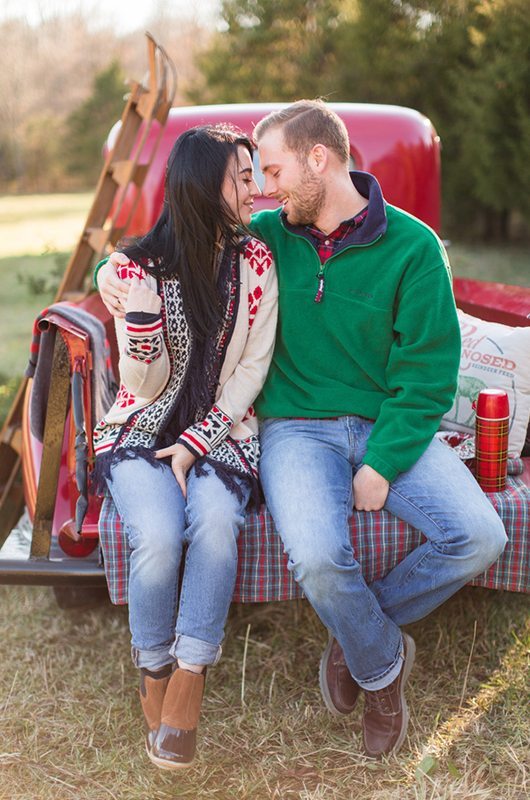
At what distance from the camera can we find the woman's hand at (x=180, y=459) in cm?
239

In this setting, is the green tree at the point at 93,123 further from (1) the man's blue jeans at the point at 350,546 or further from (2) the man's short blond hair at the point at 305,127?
(1) the man's blue jeans at the point at 350,546

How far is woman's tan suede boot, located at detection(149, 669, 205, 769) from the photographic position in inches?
85.9

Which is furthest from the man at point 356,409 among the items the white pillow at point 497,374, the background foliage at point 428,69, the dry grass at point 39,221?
the dry grass at point 39,221

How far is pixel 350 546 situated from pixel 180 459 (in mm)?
515

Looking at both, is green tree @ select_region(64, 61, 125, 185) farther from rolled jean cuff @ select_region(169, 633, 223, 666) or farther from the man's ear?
rolled jean cuff @ select_region(169, 633, 223, 666)

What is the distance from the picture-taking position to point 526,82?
27.3 ft

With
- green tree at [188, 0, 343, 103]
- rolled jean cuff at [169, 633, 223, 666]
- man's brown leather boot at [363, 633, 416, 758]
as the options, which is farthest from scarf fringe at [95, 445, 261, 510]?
green tree at [188, 0, 343, 103]

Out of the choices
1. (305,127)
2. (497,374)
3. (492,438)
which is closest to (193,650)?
(492,438)

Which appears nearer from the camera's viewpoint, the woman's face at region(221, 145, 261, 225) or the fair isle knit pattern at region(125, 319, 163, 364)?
the fair isle knit pattern at region(125, 319, 163, 364)

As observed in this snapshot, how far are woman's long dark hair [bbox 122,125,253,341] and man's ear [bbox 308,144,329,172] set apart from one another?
0.59 feet

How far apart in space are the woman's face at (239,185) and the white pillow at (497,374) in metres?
0.95

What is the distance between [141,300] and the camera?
234 centimetres

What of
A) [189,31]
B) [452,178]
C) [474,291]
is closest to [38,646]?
[474,291]

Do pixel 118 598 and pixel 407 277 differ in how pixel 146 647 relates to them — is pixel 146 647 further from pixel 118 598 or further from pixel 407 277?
pixel 407 277
